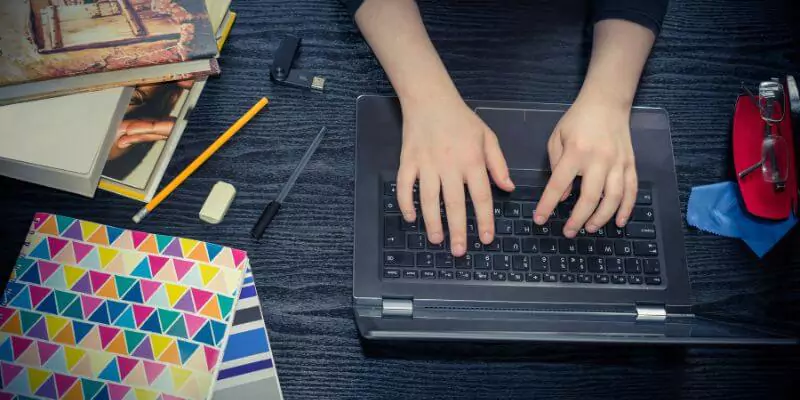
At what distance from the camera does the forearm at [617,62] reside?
0.86 metres

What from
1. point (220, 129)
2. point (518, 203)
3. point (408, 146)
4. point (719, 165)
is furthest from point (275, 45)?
point (719, 165)

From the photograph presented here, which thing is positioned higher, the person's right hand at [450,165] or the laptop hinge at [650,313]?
the person's right hand at [450,165]

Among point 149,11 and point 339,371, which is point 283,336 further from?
point 149,11

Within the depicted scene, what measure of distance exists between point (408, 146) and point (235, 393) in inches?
14.0

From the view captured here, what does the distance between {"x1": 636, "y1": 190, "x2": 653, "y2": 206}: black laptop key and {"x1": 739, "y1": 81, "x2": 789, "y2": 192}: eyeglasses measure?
0.12 m

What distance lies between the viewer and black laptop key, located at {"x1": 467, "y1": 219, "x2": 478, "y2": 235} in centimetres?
79

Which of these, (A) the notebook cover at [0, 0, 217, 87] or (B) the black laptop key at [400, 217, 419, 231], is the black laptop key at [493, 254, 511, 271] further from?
(A) the notebook cover at [0, 0, 217, 87]

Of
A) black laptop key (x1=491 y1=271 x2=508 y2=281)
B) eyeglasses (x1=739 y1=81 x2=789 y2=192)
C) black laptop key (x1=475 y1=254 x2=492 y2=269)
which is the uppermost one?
eyeglasses (x1=739 y1=81 x2=789 y2=192)

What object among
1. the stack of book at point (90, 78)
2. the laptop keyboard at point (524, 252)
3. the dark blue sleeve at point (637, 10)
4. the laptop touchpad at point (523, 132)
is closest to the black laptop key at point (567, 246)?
the laptop keyboard at point (524, 252)

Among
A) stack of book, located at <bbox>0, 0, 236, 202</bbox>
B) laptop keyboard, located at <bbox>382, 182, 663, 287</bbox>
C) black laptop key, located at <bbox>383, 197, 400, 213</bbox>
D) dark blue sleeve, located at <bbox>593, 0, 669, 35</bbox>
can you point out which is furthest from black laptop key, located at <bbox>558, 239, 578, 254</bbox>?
stack of book, located at <bbox>0, 0, 236, 202</bbox>

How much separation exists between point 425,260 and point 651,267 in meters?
0.28

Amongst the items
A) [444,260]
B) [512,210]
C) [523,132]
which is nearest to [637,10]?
[523,132]

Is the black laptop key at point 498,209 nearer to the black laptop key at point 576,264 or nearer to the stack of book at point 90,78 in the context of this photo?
the black laptop key at point 576,264

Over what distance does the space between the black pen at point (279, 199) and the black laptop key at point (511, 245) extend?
272 mm
